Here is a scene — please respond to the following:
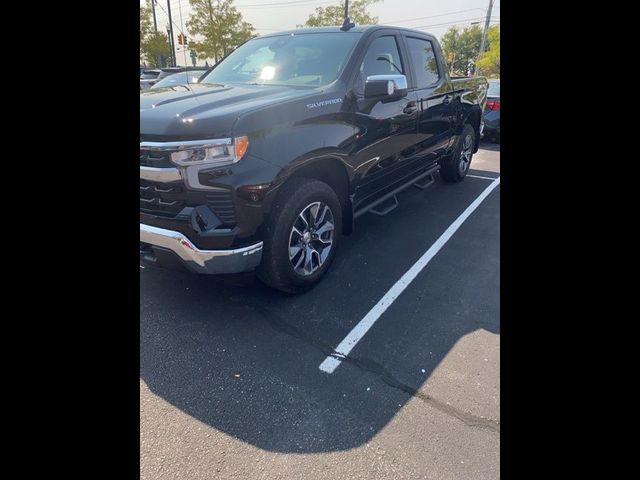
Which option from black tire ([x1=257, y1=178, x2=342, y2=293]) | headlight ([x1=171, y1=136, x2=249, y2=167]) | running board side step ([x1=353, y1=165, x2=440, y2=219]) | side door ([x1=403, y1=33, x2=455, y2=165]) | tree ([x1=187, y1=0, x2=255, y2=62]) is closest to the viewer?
headlight ([x1=171, y1=136, x2=249, y2=167])

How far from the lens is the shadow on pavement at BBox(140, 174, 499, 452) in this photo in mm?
2191

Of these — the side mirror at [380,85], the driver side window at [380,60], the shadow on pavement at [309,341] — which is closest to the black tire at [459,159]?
the driver side window at [380,60]

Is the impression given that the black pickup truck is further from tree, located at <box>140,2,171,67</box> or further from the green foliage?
the green foliage

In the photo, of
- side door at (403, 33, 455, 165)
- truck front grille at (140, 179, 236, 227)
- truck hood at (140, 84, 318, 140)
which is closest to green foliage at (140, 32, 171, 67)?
side door at (403, 33, 455, 165)

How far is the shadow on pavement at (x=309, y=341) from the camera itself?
2191mm

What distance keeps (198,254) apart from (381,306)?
4.68ft

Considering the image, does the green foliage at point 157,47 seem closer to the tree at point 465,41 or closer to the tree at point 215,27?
the tree at point 215,27

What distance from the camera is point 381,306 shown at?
3195 mm

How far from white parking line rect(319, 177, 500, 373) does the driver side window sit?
1.61 meters

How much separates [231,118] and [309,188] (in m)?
0.76

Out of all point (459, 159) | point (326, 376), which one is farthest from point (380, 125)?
point (459, 159)
